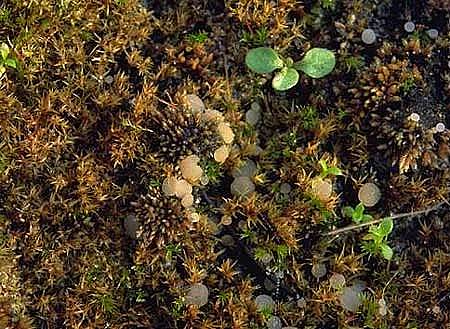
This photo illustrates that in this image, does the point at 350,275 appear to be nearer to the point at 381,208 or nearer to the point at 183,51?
the point at 381,208

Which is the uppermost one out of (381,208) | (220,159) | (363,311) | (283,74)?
(283,74)

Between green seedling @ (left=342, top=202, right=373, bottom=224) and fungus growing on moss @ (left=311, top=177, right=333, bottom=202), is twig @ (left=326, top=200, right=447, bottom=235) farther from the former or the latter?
fungus growing on moss @ (left=311, top=177, right=333, bottom=202)

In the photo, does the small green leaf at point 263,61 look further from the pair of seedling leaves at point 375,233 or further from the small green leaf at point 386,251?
the small green leaf at point 386,251

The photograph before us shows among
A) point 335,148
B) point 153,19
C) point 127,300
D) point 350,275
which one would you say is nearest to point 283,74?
point 335,148

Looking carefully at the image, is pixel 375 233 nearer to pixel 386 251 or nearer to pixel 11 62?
pixel 386 251

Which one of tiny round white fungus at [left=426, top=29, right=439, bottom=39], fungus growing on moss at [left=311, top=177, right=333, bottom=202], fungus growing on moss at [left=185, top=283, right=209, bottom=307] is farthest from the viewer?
tiny round white fungus at [left=426, top=29, right=439, bottom=39]

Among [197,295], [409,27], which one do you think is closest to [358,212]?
[197,295]

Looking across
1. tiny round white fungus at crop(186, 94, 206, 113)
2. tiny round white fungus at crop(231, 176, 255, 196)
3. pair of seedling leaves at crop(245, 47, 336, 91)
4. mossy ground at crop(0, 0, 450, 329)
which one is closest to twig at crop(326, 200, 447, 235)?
mossy ground at crop(0, 0, 450, 329)
